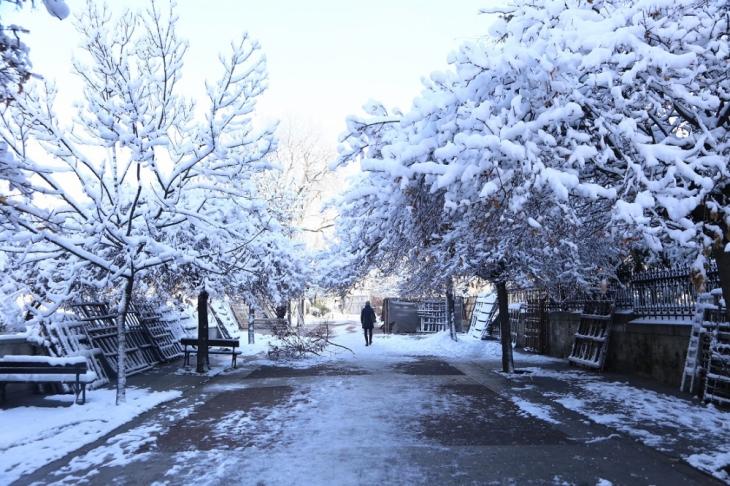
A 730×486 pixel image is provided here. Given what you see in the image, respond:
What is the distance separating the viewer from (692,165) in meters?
4.41

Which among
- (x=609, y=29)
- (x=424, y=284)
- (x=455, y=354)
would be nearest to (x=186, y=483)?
(x=609, y=29)

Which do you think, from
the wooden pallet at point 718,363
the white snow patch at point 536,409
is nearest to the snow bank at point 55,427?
the white snow patch at point 536,409

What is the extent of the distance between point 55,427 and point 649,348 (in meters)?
11.1

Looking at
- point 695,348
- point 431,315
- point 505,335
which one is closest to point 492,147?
point 695,348

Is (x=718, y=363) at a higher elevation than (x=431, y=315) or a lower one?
higher

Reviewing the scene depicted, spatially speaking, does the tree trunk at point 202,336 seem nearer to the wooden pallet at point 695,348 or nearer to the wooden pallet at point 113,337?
the wooden pallet at point 113,337

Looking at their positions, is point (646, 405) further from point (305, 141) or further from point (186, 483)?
point (305, 141)

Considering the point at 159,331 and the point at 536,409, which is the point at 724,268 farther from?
the point at 159,331

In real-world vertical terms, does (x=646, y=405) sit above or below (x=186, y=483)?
above

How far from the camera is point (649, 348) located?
11.7m

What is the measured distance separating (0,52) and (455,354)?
56.0ft

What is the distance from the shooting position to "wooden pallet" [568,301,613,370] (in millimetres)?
13289

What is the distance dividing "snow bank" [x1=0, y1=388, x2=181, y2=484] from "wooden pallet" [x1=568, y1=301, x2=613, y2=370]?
9.76 meters

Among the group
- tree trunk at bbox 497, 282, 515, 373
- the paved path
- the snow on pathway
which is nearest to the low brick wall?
the snow on pathway
